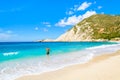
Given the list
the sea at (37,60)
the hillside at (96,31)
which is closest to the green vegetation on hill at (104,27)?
the hillside at (96,31)

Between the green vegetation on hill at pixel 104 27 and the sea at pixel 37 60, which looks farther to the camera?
the green vegetation on hill at pixel 104 27

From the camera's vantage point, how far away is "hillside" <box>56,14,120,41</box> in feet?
450

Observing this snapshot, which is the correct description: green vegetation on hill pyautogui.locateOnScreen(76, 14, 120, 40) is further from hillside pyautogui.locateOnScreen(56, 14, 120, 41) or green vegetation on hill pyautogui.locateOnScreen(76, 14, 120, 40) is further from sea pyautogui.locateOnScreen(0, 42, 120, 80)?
sea pyautogui.locateOnScreen(0, 42, 120, 80)

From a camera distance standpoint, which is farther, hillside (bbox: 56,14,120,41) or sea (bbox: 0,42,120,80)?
hillside (bbox: 56,14,120,41)

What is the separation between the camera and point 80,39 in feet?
470

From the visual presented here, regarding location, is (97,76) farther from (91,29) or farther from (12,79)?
(91,29)

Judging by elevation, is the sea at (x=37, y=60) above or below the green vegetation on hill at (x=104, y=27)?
below

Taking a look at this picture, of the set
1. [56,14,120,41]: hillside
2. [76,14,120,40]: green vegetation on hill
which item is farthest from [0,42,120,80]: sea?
[76,14,120,40]: green vegetation on hill

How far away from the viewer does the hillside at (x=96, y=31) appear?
137 metres

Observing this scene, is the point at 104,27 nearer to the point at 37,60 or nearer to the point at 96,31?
the point at 96,31

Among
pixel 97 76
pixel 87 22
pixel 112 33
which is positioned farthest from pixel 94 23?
pixel 97 76

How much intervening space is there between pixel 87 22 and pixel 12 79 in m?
154

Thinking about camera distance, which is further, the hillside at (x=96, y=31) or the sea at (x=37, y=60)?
the hillside at (x=96, y=31)

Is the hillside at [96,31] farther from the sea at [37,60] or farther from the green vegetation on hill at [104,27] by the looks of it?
the sea at [37,60]
